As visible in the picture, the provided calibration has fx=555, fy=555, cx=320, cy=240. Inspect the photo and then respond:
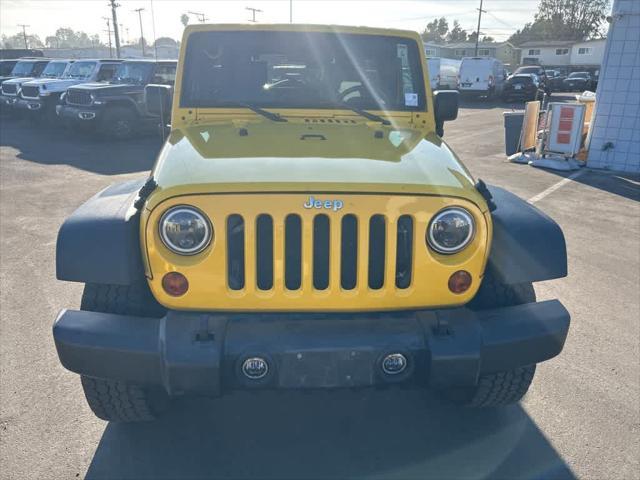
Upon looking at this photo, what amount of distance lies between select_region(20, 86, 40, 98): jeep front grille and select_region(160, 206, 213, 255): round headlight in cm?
1499

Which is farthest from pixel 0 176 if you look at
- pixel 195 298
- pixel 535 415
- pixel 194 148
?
pixel 535 415

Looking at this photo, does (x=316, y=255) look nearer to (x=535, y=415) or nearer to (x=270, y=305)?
(x=270, y=305)

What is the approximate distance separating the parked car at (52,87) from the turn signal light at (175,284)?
13456 mm

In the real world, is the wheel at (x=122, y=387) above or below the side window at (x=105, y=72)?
below

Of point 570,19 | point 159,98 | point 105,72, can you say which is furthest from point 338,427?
point 570,19

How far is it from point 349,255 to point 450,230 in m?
0.45

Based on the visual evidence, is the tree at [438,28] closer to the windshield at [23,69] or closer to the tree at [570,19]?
the tree at [570,19]

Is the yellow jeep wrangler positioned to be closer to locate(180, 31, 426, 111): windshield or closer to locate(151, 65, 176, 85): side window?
locate(180, 31, 426, 111): windshield

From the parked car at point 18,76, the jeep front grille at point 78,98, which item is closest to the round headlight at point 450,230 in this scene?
the jeep front grille at point 78,98

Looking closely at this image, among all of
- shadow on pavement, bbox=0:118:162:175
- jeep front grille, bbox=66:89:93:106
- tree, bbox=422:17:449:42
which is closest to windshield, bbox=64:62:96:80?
shadow on pavement, bbox=0:118:162:175

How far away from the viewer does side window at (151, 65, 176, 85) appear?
43.5 ft

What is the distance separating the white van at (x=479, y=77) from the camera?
28.8 metres

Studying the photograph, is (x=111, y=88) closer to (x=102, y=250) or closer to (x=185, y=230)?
(x=102, y=250)

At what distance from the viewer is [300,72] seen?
3709mm
